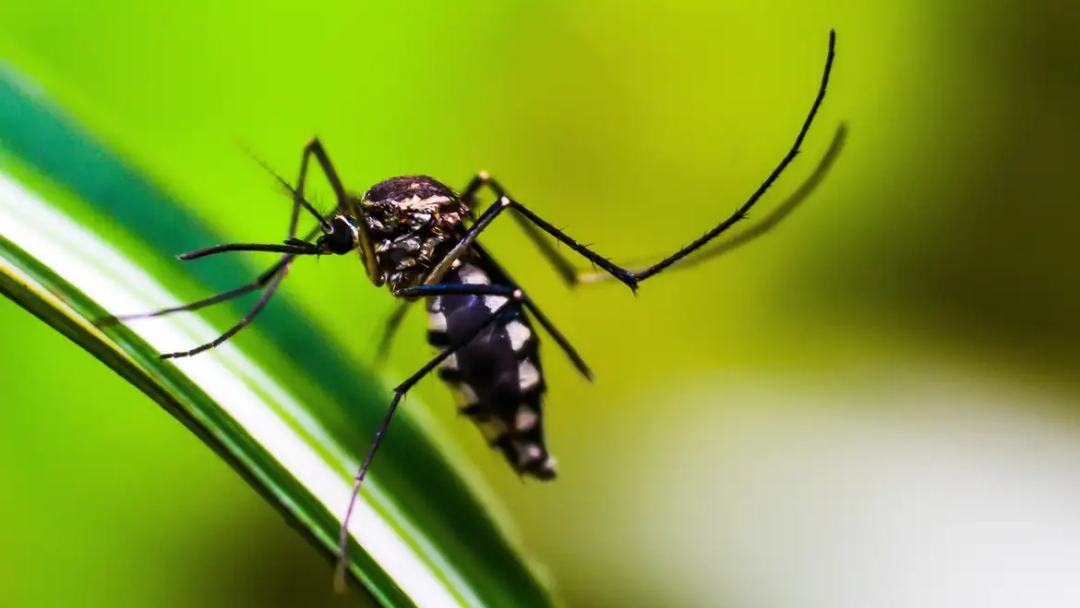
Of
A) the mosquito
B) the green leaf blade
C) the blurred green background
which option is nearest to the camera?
the green leaf blade

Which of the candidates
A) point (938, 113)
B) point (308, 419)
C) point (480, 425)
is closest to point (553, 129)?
point (938, 113)

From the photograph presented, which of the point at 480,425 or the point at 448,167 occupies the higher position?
the point at 448,167

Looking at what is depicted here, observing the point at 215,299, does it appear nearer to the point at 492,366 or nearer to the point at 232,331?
the point at 232,331

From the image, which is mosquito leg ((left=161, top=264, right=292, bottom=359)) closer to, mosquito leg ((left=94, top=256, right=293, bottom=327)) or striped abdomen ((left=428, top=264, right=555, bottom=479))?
mosquito leg ((left=94, top=256, right=293, bottom=327))

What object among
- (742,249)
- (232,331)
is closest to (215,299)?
(232,331)

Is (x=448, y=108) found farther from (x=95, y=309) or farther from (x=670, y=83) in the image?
(x=95, y=309)

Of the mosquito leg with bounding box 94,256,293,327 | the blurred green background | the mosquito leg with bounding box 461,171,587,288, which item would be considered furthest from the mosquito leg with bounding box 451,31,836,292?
the blurred green background

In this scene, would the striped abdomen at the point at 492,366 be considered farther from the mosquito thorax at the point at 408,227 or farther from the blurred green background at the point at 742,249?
the blurred green background at the point at 742,249
